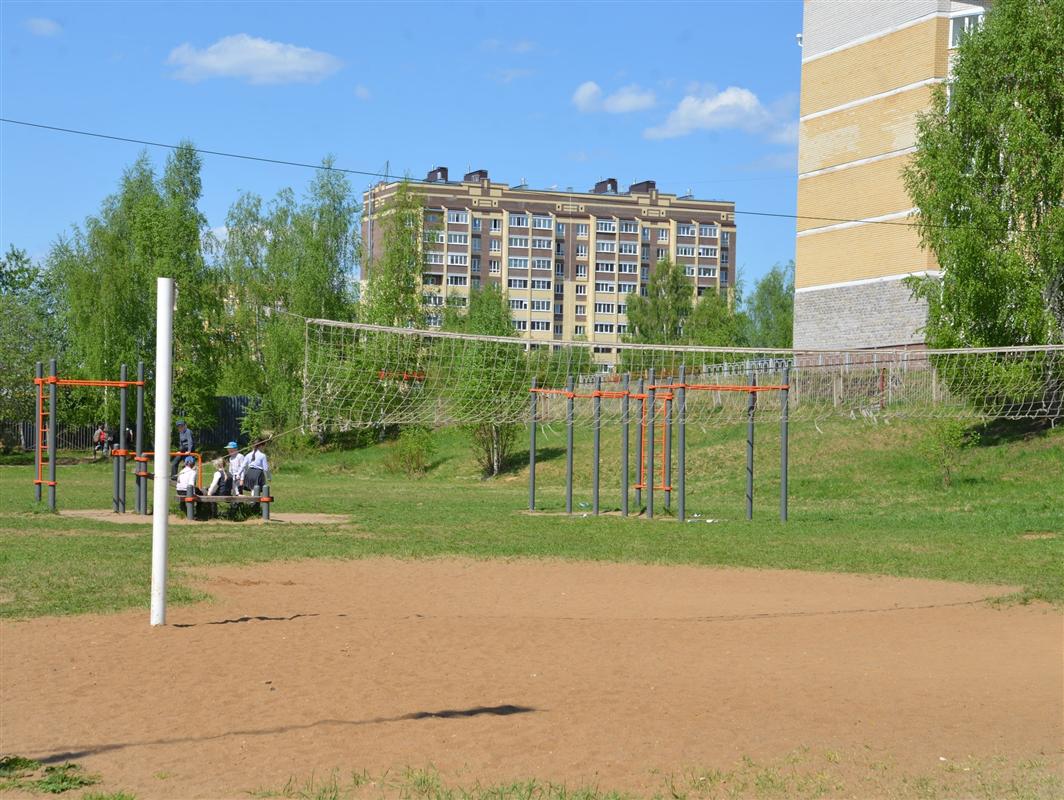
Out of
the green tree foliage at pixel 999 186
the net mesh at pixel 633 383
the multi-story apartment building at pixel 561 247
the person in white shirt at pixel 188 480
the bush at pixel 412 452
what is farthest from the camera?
the multi-story apartment building at pixel 561 247

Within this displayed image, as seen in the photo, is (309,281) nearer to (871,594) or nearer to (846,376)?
(846,376)

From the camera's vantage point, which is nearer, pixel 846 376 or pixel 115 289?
pixel 846 376

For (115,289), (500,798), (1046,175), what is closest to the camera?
(500,798)

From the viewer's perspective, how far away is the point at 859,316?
43.5 m

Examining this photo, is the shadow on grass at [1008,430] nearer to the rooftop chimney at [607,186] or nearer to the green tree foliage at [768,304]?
the green tree foliage at [768,304]

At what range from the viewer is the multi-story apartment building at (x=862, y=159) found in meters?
Answer: 41.2

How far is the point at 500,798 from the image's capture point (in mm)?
5680

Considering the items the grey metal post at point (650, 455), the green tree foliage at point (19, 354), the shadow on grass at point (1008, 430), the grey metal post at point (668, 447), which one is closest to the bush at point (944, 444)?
the shadow on grass at point (1008, 430)

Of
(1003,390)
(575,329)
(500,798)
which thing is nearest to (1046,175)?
(1003,390)

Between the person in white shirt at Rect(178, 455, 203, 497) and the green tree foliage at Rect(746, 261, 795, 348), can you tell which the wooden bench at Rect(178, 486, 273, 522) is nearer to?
the person in white shirt at Rect(178, 455, 203, 497)

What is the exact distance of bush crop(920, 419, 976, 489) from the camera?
28375 mm

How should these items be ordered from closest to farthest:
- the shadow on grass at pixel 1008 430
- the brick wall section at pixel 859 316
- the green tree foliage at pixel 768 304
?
the shadow on grass at pixel 1008 430
the brick wall section at pixel 859 316
the green tree foliage at pixel 768 304

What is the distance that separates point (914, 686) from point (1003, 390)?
2079 centimetres

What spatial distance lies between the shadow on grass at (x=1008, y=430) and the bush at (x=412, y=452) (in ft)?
62.7
